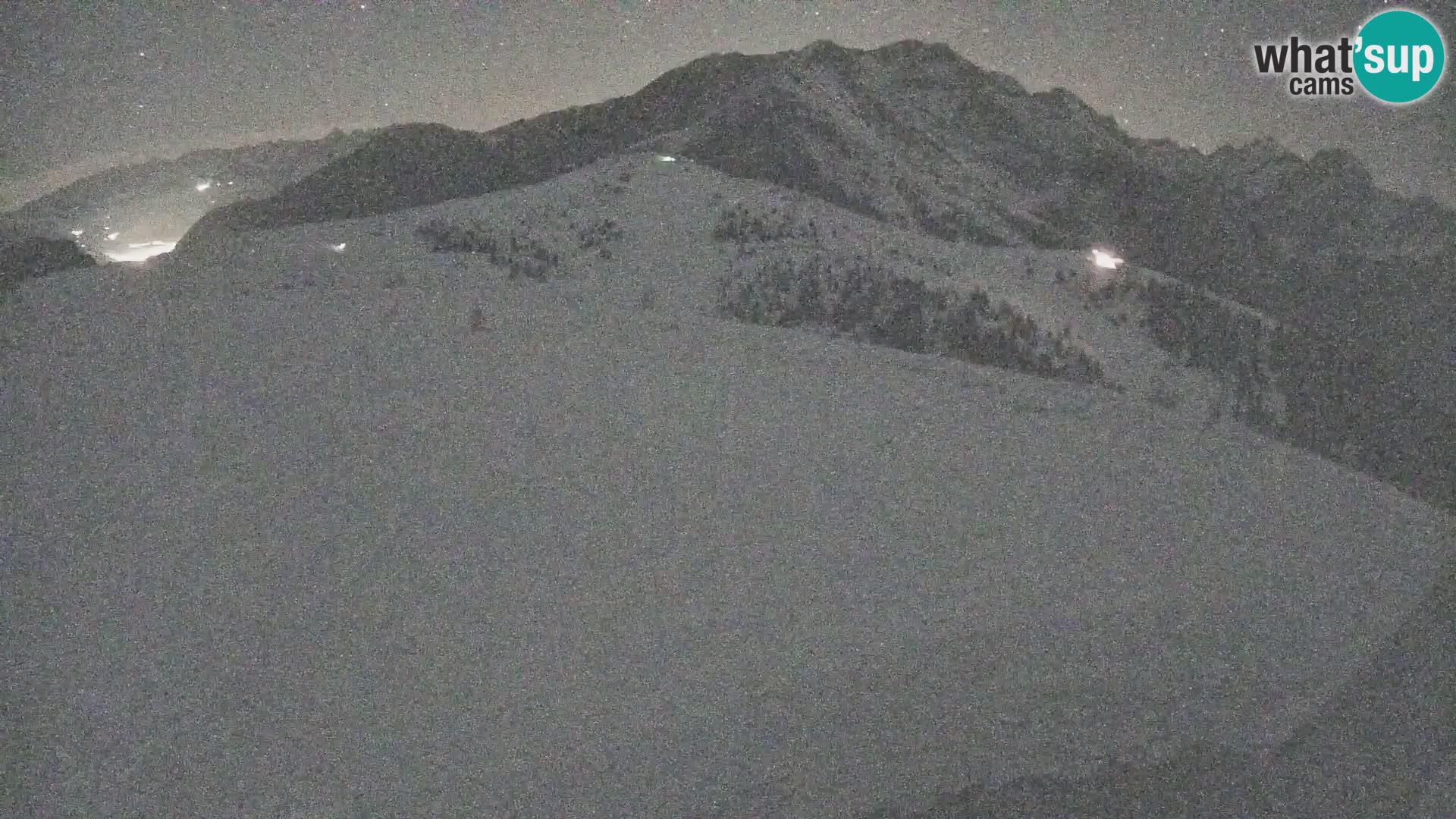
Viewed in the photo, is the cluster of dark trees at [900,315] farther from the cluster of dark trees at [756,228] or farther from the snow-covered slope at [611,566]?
the snow-covered slope at [611,566]

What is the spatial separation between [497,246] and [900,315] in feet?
21.5

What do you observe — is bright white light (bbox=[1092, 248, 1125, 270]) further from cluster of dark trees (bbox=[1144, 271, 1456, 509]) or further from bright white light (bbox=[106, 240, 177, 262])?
bright white light (bbox=[106, 240, 177, 262])

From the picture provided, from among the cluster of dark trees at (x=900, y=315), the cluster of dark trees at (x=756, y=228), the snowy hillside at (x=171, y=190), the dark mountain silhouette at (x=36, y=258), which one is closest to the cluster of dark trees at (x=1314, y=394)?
the cluster of dark trees at (x=900, y=315)

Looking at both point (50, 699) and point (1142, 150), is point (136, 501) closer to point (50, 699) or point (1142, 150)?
point (50, 699)

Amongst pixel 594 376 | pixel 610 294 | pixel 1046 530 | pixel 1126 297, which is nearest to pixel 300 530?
pixel 594 376

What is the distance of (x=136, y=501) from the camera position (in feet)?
19.7

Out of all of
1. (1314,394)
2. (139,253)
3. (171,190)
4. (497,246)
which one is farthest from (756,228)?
(171,190)

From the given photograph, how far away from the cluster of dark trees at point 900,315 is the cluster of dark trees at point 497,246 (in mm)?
2795

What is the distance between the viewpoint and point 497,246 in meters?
14.0

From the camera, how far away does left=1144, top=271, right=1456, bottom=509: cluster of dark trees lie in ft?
39.3

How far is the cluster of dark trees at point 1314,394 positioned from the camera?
1198 cm

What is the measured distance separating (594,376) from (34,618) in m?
4.47

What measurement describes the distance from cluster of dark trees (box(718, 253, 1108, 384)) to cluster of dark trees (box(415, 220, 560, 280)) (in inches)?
110

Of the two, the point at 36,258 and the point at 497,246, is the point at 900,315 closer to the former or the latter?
the point at 497,246
